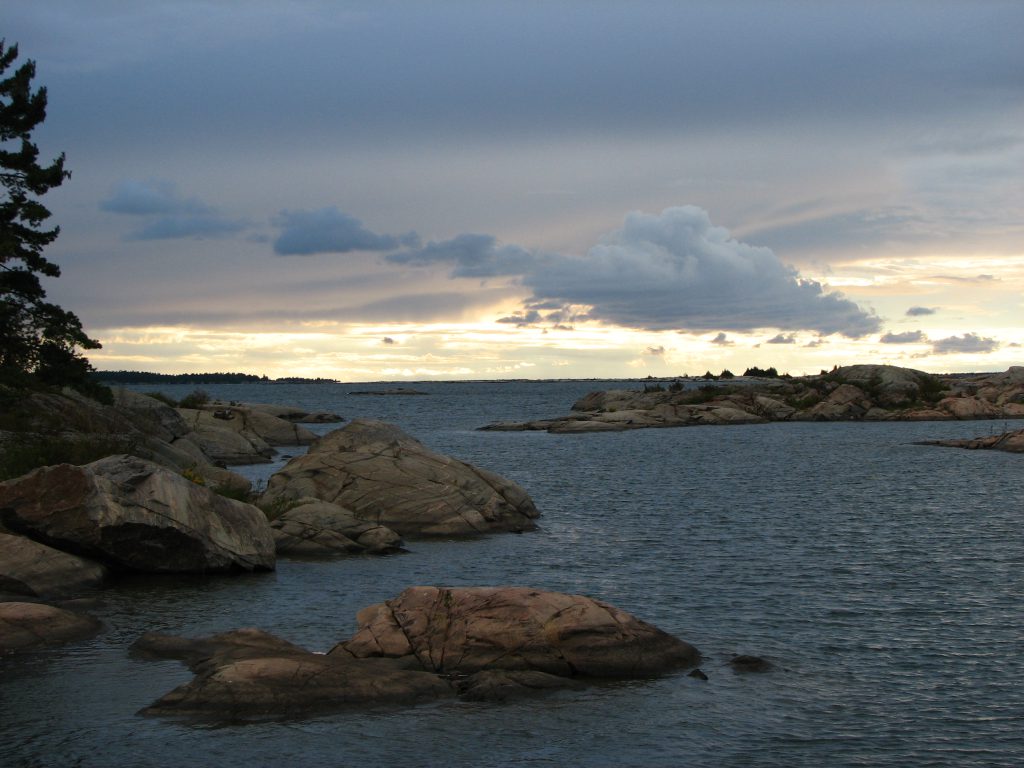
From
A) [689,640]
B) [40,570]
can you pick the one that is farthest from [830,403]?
[40,570]

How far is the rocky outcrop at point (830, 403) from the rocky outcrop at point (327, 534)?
2820 inches

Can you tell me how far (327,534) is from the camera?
107 ft

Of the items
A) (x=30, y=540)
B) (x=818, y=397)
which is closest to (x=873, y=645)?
(x=30, y=540)

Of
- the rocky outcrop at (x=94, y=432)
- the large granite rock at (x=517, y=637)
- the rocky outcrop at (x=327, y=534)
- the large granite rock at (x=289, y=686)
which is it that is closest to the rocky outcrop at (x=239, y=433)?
the rocky outcrop at (x=94, y=432)

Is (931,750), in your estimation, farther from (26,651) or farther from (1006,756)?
(26,651)

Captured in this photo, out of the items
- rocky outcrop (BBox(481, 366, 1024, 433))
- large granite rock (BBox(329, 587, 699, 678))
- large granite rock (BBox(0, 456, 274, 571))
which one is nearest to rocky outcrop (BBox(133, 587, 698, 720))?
large granite rock (BBox(329, 587, 699, 678))

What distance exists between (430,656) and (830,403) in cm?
10615

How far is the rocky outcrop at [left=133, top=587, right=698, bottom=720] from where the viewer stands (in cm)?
1669

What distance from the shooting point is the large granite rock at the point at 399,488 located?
37281 millimetres

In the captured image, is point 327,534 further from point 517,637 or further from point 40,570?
point 517,637

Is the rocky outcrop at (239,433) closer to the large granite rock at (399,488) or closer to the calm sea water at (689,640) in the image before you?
the large granite rock at (399,488)

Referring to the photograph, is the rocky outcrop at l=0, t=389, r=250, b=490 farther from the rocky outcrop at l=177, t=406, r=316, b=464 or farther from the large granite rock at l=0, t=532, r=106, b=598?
the rocky outcrop at l=177, t=406, r=316, b=464

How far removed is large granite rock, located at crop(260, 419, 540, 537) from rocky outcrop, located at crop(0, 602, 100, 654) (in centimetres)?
1408

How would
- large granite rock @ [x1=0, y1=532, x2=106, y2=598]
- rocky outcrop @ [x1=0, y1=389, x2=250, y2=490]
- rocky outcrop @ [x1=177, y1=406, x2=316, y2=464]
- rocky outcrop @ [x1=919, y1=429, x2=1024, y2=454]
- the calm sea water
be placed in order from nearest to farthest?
1. the calm sea water
2. large granite rock @ [x1=0, y1=532, x2=106, y2=598]
3. rocky outcrop @ [x1=0, y1=389, x2=250, y2=490]
4. rocky outcrop @ [x1=177, y1=406, x2=316, y2=464]
5. rocky outcrop @ [x1=919, y1=429, x2=1024, y2=454]
